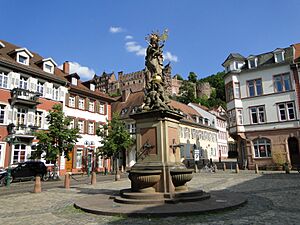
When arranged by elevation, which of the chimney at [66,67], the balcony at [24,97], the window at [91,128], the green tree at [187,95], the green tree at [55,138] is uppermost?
the green tree at [187,95]

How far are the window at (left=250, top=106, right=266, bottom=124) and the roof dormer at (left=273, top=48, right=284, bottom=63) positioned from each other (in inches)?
229

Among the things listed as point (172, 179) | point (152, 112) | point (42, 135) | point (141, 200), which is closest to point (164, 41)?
point (152, 112)

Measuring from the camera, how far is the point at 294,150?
99.9ft

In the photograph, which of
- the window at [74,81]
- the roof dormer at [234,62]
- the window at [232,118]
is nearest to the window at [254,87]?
the roof dormer at [234,62]

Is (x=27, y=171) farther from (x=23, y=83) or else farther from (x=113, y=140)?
(x=113, y=140)

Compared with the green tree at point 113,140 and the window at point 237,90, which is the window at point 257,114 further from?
the green tree at point 113,140

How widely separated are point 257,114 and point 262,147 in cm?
392

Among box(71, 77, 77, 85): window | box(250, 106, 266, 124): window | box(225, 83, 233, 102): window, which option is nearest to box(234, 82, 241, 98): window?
box(225, 83, 233, 102): window

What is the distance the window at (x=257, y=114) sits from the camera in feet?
104

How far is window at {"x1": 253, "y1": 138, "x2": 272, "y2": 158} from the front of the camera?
3091 centimetres

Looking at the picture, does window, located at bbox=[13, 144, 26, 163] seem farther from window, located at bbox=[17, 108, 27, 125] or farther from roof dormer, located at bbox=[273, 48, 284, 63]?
roof dormer, located at bbox=[273, 48, 284, 63]

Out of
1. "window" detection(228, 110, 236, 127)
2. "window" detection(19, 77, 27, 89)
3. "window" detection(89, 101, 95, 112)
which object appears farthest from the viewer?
"window" detection(89, 101, 95, 112)

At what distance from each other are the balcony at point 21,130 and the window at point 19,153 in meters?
1.28

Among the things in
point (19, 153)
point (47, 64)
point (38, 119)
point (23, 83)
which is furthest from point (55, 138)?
point (47, 64)
